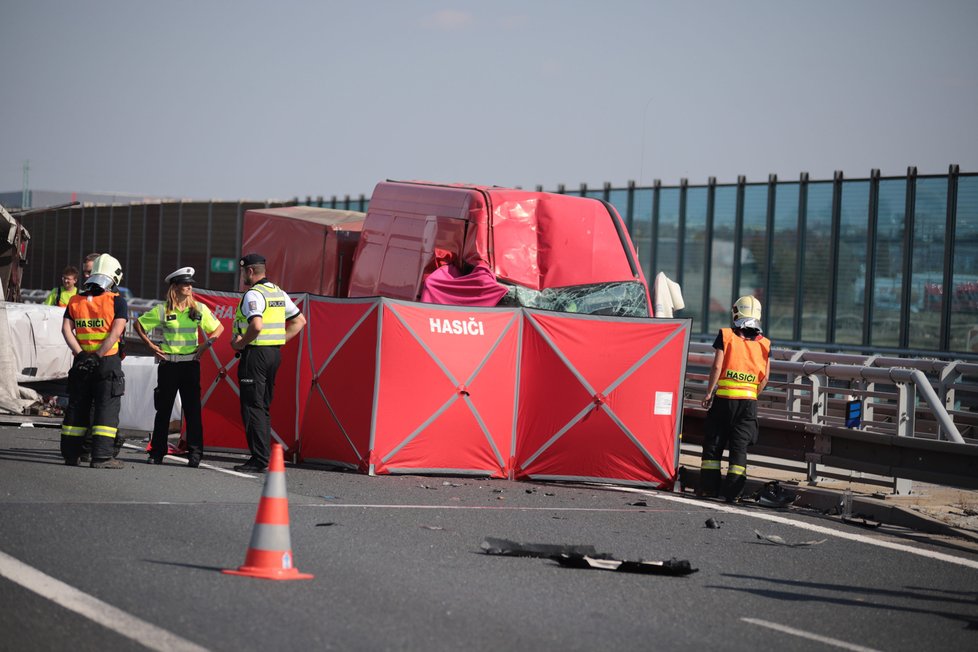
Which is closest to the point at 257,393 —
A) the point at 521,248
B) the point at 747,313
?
the point at 521,248

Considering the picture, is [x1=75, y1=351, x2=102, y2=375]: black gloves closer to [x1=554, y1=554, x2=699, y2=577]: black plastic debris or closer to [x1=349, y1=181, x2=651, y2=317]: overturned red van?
[x1=349, y1=181, x2=651, y2=317]: overturned red van

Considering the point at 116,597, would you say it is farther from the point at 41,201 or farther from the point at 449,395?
the point at 41,201

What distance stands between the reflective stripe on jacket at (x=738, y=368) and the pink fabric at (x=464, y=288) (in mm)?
3030

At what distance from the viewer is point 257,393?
498 inches

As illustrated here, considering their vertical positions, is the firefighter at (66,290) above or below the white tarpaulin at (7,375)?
above

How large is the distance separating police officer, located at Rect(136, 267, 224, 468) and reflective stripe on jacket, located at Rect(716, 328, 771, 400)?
197 inches

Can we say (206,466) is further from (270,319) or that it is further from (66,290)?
(66,290)

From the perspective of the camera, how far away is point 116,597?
674 cm

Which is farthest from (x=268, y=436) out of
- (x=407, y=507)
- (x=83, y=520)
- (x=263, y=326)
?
(x=83, y=520)

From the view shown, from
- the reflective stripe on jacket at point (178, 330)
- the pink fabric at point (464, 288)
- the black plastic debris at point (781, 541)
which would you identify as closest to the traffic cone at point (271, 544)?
the black plastic debris at point (781, 541)

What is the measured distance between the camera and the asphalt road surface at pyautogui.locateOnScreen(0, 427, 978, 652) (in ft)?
20.8

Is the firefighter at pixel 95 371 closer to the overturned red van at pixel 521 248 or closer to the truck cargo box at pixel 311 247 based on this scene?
the overturned red van at pixel 521 248

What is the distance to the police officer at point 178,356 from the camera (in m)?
12.9

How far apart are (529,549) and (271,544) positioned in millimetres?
2078
